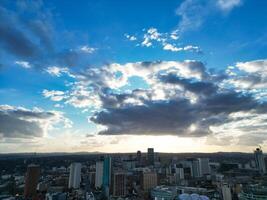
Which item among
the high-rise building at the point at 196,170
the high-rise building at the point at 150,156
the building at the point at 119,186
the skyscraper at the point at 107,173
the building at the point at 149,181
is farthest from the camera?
the high-rise building at the point at 150,156

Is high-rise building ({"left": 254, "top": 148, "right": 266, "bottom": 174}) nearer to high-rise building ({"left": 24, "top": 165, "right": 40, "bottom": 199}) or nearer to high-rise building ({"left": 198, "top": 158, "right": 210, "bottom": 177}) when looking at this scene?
high-rise building ({"left": 198, "top": 158, "right": 210, "bottom": 177})

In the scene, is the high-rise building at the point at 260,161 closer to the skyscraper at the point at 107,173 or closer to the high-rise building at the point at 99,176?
→ the skyscraper at the point at 107,173

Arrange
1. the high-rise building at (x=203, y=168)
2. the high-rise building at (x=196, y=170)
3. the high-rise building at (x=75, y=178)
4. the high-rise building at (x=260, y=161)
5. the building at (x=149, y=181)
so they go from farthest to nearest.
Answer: the high-rise building at (x=260, y=161), the high-rise building at (x=203, y=168), the high-rise building at (x=196, y=170), the high-rise building at (x=75, y=178), the building at (x=149, y=181)

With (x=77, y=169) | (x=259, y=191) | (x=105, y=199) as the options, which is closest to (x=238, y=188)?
(x=259, y=191)

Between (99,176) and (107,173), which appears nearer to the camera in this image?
(107,173)

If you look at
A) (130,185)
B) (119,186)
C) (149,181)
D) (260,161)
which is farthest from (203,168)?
(119,186)

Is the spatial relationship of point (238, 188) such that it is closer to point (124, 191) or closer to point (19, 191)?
point (124, 191)

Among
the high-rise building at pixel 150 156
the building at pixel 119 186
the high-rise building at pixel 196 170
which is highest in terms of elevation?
the high-rise building at pixel 150 156

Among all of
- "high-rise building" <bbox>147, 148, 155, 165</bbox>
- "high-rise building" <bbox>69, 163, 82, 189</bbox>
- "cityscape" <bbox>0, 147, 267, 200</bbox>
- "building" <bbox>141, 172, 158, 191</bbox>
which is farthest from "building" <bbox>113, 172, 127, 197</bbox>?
"high-rise building" <bbox>147, 148, 155, 165</bbox>

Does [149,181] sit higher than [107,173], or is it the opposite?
[107,173]

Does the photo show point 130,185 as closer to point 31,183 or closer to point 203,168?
point 31,183

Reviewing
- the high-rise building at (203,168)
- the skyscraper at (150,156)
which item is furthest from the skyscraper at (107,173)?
the skyscraper at (150,156)

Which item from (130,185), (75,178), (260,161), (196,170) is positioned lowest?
(130,185)
